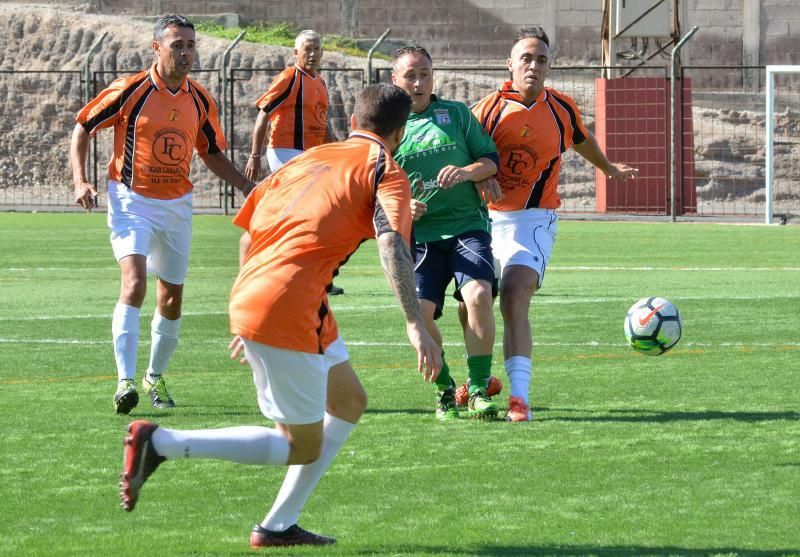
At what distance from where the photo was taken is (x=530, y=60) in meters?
8.52

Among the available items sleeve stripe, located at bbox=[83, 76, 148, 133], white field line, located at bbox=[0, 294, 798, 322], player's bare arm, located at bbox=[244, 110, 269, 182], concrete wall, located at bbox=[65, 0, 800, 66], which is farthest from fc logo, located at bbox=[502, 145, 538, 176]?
concrete wall, located at bbox=[65, 0, 800, 66]

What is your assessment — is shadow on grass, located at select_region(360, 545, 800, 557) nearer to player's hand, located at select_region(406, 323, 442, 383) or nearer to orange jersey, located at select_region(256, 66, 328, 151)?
player's hand, located at select_region(406, 323, 442, 383)

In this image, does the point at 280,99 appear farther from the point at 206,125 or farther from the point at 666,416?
the point at 666,416

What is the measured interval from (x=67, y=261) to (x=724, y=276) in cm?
812

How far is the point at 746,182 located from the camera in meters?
35.0

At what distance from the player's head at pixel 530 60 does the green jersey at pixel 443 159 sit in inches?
18.7

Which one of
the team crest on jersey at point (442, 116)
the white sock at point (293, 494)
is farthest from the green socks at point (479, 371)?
the white sock at point (293, 494)

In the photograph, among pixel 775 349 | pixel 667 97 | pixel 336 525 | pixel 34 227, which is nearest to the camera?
pixel 336 525

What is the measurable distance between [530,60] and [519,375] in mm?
1786

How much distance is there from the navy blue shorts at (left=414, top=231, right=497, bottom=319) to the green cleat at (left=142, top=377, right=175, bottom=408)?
5.32 feet

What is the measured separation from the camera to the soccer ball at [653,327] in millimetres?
9234

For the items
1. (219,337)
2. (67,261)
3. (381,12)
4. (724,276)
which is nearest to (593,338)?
(219,337)

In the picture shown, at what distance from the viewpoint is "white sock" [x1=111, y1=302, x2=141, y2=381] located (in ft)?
27.9

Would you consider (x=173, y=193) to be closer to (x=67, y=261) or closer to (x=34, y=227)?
(x=67, y=261)
